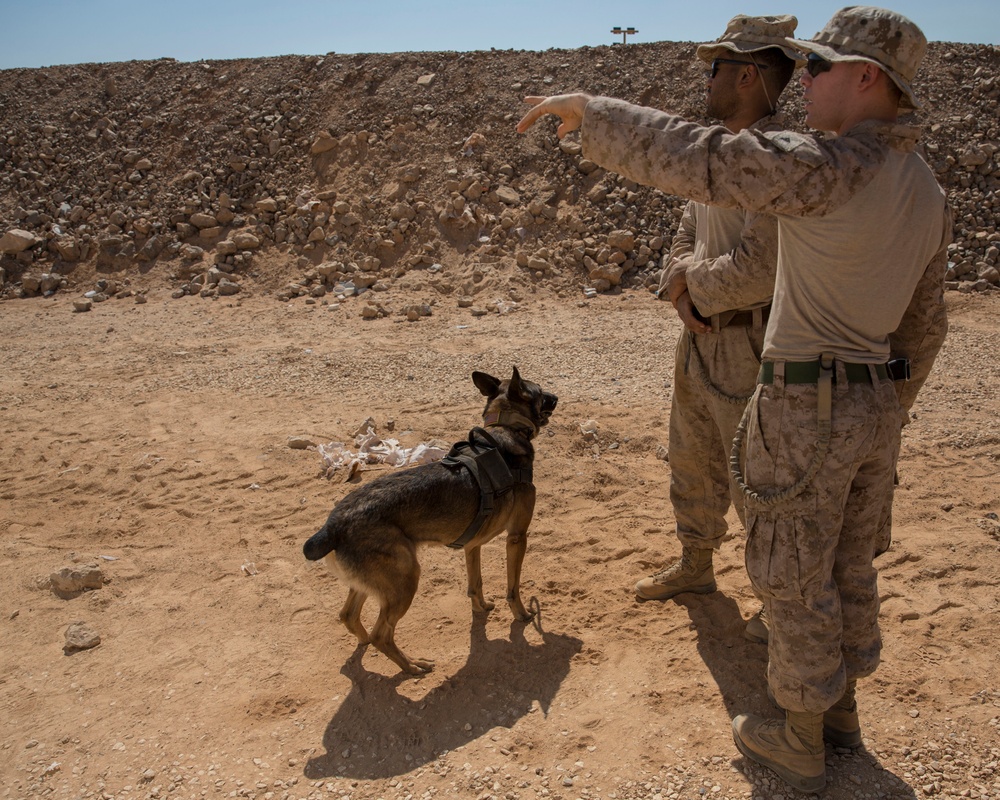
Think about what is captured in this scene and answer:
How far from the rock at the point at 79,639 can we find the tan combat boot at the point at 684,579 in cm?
333

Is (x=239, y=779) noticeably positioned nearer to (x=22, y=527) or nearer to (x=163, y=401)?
(x=22, y=527)

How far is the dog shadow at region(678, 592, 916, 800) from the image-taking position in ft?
10.3

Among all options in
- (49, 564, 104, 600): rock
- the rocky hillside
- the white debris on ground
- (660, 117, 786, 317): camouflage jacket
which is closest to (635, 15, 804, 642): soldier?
(660, 117, 786, 317): camouflage jacket

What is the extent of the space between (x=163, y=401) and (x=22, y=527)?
2656 mm

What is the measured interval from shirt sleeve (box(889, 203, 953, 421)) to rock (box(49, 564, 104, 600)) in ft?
16.3

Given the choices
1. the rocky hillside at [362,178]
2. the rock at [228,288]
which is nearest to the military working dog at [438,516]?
the rocky hillside at [362,178]

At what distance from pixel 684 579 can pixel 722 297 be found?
190 centimetres

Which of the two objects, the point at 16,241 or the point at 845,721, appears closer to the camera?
the point at 845,721

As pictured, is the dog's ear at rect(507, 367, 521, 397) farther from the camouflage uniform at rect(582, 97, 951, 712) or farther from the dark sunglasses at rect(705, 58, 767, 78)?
the dark sunglasses at rect(705, 58, 767, 78)

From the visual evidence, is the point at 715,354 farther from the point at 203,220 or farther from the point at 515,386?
the point at 203,220

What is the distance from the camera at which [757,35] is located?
3.43 meters

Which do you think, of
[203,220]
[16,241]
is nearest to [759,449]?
[203,220]

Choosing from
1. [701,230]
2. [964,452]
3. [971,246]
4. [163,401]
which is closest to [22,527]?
[163,401]

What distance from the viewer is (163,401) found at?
27.2 ft
